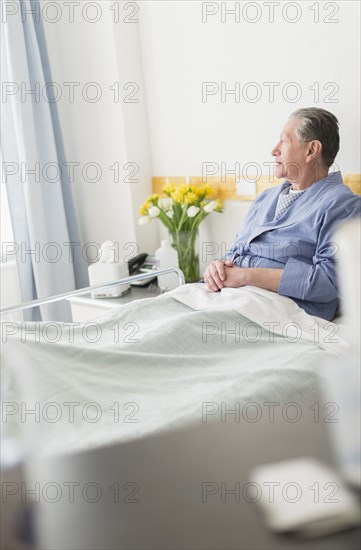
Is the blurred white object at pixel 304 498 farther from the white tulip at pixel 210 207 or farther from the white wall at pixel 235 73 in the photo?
the white tulip at pixel 210 207

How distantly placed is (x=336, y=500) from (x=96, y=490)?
0.94 ft

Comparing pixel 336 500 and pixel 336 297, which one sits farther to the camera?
pixel 336 297

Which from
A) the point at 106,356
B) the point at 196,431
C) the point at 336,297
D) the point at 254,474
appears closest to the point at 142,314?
the point at 106,356

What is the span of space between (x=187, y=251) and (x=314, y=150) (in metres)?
0.93

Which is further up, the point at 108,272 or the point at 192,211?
the point at 192,211

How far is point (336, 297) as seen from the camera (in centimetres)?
219

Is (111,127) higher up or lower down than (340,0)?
lower down

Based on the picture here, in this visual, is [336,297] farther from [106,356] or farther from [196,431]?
[196,431]

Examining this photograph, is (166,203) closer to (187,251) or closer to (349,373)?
(187,251)

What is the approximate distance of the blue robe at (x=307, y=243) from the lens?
85.7 inches

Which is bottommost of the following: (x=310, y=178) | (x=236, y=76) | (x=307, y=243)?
(x=307, y=243)

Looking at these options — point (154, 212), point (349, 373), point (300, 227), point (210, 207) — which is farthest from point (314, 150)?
point (349, 373)

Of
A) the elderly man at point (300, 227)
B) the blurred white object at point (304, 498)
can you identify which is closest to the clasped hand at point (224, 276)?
the elderly man at point (300, 227)

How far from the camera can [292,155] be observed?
2430mm
